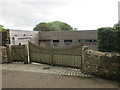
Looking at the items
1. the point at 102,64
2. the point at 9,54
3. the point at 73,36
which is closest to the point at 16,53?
the point at 9,54

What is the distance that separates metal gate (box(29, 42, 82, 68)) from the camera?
4.91m

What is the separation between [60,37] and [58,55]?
33.8ft

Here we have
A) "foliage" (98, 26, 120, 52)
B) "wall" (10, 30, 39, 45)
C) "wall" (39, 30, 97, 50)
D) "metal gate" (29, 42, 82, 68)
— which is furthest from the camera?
"wall" (39, 30, 97, 50)

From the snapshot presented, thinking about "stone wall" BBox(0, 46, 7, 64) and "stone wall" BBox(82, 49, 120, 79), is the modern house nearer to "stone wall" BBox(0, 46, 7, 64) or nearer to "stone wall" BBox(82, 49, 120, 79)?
"stone wall" BBox(0, 46, 7, 64)

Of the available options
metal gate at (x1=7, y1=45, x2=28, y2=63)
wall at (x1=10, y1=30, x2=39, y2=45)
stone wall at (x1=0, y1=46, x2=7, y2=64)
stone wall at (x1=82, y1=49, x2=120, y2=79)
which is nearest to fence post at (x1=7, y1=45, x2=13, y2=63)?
metal gate at (x1=7, y1=45, x2=28, y2=63)

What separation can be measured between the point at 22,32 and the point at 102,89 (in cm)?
1255

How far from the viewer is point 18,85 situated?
3279mm

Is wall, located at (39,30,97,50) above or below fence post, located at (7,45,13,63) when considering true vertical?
above

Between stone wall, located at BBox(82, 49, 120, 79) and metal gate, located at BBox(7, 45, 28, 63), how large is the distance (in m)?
4.63

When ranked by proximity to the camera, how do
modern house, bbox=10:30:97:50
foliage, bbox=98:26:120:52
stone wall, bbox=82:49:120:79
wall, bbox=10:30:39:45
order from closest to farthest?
stone wall, bbox=82:49:120:79 < foliage, bbox=98:26:120:52 < wall, bbox=10:30:39:45 < modern house, bbox=10:30:97:50

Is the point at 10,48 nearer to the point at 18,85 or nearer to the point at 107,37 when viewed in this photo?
the point at 18,85

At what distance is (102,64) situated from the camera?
3.79 metres

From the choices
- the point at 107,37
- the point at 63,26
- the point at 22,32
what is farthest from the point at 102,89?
the point at 63,26

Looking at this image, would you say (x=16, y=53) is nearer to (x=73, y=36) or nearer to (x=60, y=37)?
(x=60, y=37)
